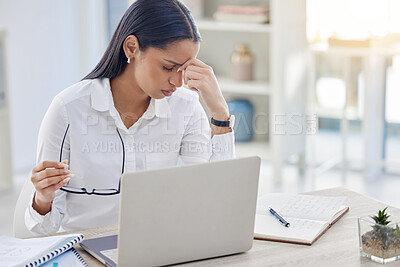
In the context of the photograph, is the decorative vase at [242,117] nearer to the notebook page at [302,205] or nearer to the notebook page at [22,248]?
the notebook page at [302,205]

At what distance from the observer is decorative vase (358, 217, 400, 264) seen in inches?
54.6

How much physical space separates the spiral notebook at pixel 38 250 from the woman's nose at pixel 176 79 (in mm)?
547

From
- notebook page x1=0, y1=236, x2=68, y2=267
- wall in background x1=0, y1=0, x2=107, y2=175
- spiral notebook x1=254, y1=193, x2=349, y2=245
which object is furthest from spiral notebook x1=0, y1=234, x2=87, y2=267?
wall in background x1=0, y1=0, x2=107, y2=175

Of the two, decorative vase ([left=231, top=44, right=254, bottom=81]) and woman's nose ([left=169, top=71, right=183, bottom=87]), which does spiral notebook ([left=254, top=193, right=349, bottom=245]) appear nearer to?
woman's nose ([left=169, top=71, right=183, bottom=87])

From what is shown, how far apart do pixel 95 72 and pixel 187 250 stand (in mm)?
728

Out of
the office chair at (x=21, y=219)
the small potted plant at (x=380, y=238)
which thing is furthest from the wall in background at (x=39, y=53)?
the small potted plant at (x=380, y=238)

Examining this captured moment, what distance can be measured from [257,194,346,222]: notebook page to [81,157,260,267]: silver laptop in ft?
0.79

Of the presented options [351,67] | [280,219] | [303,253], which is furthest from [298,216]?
[351,67]

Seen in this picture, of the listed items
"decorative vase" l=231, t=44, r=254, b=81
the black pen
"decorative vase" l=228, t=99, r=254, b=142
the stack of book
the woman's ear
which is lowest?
"decorative vase" l=228, t=99, r=254, b=142

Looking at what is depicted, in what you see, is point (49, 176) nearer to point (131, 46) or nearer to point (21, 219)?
point (21, 219)

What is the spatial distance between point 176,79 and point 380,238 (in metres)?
0.73

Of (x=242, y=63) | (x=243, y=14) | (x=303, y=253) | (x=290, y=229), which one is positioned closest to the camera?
(x=303, y=253)

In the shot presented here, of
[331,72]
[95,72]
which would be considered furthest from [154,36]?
[331,72]

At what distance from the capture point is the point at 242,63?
3938 millimetres
